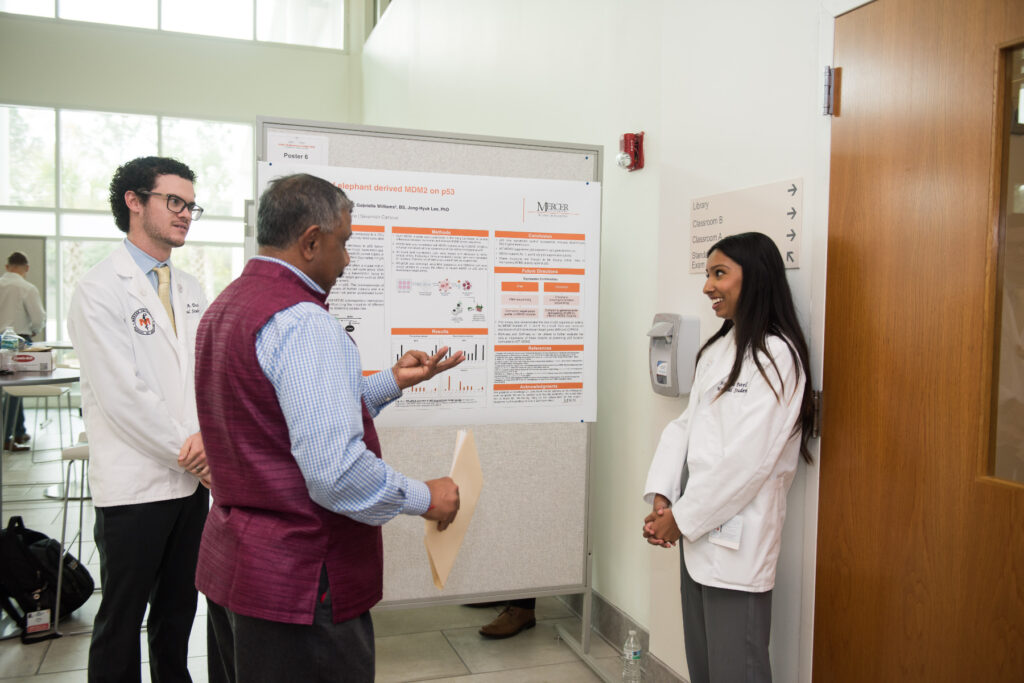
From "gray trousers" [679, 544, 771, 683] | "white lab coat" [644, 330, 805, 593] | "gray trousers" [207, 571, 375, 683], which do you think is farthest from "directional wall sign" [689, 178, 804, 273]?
"gray trousers" [207, 571, 375, 683]

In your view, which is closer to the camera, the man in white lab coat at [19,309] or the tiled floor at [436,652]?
the tiled floor at [436,652]

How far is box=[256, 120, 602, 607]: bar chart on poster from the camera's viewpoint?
2738mm

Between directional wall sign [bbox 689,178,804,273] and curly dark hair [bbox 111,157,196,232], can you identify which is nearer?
directional wall sign [bbox 689,178,804,273]

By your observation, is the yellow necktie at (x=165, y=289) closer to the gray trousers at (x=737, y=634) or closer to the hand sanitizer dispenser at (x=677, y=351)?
the hand sanitizer dispenser at (x=677, y=351)

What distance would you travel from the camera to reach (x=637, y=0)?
313 cm

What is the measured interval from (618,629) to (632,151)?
1.97m

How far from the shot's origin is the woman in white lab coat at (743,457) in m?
1.95

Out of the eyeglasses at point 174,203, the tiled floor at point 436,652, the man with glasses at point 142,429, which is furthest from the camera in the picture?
the tiled floor at point 436,652

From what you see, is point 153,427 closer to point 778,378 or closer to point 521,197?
point 521,197

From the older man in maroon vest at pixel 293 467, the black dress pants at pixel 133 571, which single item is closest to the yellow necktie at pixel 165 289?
the black dress pants at pixel 133 571

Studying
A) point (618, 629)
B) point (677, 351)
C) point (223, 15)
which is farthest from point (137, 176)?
point (223, 15)

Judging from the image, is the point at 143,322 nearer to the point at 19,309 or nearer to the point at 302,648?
the point at 302,648

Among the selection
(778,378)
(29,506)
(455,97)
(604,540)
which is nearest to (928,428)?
(778,378)

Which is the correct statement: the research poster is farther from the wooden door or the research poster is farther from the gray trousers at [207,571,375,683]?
the gray trousers at [207,571,375,683]
